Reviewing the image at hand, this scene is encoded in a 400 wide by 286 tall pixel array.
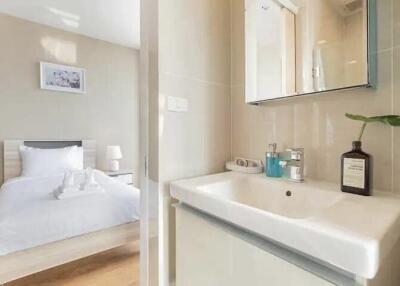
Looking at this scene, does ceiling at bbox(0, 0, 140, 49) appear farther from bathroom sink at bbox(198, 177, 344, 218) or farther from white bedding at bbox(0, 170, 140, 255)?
bathroom sink at bbox(198, 177, 344, 218)

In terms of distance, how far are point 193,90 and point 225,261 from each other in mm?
797

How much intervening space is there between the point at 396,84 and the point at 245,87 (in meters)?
0.65

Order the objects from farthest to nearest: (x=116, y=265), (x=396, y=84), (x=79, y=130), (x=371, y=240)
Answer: (x=79, y=130) < (x=116, y=265) < (x=396, y=84) < (x=371, y=240)

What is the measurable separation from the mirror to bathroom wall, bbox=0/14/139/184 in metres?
2.86

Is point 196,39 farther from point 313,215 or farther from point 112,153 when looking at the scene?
point 112,153

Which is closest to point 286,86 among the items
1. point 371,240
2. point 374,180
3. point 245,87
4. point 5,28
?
point 245,87

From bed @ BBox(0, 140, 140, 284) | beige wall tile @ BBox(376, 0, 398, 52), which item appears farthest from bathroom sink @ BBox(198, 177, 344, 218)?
bed @ BBox(0, 140, 140, 284)

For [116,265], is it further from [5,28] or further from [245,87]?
[5,28]

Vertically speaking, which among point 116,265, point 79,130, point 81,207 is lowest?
point 116,265

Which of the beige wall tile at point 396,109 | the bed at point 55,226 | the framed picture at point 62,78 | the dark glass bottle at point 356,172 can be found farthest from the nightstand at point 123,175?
the beige wall tile at point 396,109

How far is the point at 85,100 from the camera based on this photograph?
3.35 metres

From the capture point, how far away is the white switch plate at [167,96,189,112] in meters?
1.09

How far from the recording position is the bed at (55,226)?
141cm

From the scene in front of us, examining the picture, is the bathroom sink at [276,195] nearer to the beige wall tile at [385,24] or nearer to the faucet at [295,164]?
the faucet at [295,164]
